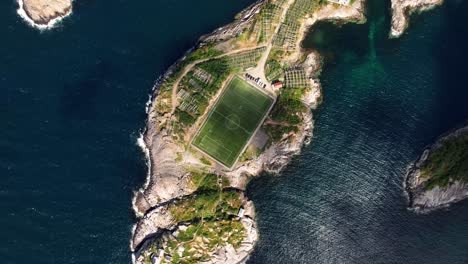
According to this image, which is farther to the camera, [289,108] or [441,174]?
[289,108]

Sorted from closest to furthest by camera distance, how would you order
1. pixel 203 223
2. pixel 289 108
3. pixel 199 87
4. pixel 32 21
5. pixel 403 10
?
pixel 203 223 < pixel 199 87 < pixel 289 108 < pixel 32 21 < pixel 403 10

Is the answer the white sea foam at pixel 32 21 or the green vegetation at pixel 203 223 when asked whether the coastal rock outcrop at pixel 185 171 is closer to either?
the green vegetation at pixel 203 223

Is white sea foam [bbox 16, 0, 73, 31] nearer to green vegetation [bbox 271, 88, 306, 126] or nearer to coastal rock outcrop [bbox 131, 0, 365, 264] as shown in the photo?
coastal rock outcrop [bbox 131, 0, 365, 264]

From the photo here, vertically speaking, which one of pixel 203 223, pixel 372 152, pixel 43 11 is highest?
pixel 372 152

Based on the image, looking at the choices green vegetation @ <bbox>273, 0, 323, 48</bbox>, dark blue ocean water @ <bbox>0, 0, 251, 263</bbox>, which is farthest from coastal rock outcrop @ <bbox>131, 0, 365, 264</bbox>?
dark blue ocean water @ <bbox>0, 0, 251, 263</bbox>

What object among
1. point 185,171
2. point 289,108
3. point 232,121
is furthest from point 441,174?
point 185,171

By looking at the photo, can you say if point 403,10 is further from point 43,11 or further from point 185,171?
point 43,11

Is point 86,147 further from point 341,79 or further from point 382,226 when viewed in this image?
point 382,226
